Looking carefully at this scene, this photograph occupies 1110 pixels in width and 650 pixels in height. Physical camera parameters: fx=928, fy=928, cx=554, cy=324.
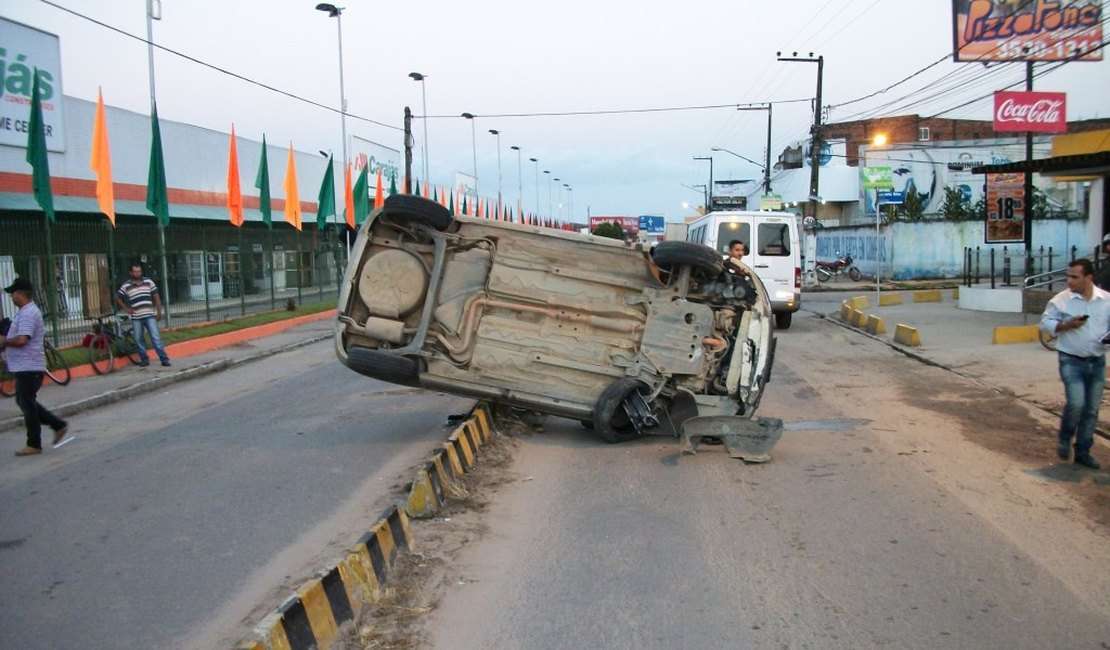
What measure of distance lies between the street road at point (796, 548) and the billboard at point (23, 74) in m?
17.9

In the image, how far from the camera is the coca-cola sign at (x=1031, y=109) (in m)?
21.5

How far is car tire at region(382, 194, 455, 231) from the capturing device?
884cm

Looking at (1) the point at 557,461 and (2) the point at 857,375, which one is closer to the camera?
(1) the point at 557,461

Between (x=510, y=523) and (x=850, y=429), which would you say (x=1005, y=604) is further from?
(x=850, y=429)

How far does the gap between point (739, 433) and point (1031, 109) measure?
17.4 meters

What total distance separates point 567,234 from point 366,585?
472cm

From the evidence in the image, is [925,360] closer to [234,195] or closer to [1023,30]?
[1023,30]

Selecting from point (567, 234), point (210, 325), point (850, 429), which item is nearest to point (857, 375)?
point (850, 429)

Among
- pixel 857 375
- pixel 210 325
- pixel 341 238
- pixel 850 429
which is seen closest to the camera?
pixel 850 429

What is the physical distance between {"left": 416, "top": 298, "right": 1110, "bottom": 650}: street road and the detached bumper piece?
148mm

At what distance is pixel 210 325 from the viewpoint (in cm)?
2266

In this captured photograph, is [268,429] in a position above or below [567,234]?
below

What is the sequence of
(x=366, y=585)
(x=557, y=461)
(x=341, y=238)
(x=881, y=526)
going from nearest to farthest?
(x=366, y=585), (x=881, y=526), (x=557, y=461), (x=341, y=238)

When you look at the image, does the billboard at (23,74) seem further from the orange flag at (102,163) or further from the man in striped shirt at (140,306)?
the man in striped shirt at (140,306)
